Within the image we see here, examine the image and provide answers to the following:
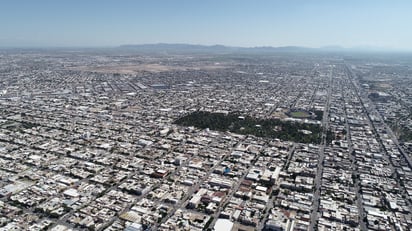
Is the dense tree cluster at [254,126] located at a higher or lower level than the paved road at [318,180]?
higher

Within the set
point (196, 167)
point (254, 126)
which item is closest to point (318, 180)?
point (196, 167)

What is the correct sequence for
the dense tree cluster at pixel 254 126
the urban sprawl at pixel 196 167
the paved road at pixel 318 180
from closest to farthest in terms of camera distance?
the urban sprawl at pixel 196 167 < the paved road at pixel 318 180 < the dense tree cluster at pixel 254 126

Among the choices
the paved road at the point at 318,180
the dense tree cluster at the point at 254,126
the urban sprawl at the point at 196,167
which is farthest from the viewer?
the dense tree cluster at the point at 254,126

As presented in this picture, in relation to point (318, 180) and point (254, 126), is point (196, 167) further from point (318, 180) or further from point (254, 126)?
point (254, 126)

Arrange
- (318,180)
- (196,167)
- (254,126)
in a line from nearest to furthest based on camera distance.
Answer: (318,180) < (196,167) < (254,126)

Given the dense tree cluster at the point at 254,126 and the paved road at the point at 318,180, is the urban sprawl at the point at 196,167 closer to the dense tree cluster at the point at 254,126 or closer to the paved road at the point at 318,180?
the paved road at the point at 318,180

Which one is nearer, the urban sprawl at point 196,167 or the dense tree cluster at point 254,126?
the urban sprawl at point 196,167

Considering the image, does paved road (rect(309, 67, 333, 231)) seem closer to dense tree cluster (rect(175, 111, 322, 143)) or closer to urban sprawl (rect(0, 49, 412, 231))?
urban sprawl (rect(0, 49, 412, 231))

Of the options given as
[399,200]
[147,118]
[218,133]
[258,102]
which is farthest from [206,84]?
[399,200]

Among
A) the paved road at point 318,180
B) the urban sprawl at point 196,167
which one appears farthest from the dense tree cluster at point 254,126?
the paved road at point 318,180
